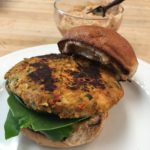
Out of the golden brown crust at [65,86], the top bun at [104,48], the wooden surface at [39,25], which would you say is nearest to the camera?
the golden brown crust at [65,86]

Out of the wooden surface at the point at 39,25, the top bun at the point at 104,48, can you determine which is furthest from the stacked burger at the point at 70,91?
the wooden surface at the point at 39,25

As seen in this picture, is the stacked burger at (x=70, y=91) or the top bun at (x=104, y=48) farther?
the top bun at (x=104, y=48)

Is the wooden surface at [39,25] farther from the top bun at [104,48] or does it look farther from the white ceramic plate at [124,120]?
the top bun at [104,48]

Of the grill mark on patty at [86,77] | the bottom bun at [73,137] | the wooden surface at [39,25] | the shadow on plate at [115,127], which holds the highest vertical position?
the grill mark on patty at [86,77]

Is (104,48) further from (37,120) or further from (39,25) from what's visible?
(39,25)

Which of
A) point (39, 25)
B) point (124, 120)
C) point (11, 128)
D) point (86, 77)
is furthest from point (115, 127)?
point (39, 25)

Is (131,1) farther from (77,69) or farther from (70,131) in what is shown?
(70,131)

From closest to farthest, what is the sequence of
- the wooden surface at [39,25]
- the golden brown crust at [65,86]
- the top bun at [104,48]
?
1. the golden brown crust at [65,86]
2. the top bun at [104,48]
3. the wooden surface at [39,25]

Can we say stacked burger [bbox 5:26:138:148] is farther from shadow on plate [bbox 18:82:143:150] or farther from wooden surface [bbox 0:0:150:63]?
wooden surface [bbox 0:0:150:63]
